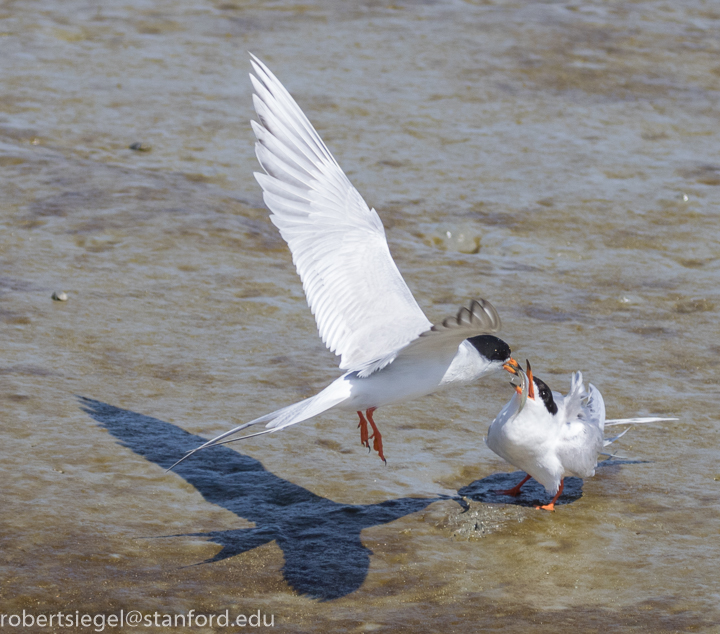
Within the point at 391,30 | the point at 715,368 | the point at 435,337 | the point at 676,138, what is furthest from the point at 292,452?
the point at 391,30

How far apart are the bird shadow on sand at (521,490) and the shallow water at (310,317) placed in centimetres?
3

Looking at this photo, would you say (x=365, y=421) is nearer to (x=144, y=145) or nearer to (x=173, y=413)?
(x=173, y=413)

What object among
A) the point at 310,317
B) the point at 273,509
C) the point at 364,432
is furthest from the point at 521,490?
the point at 310,317

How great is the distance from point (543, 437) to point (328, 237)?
132 centimetres

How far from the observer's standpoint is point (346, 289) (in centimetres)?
454

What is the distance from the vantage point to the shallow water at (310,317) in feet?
12.9

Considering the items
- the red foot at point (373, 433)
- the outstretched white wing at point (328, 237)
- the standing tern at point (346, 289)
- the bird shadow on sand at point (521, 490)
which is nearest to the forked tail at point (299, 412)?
the standing tern at point (346, 289)

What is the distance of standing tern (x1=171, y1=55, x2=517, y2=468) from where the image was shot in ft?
13.5

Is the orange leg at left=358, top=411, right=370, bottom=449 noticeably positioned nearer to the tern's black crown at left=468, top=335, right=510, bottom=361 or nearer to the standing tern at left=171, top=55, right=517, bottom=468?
the standing tern at left=171, top=55, right=517, bottom=468

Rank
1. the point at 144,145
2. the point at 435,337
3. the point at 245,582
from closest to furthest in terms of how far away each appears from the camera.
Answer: the point at 435,337, the point at 245,582, the point at 144,145

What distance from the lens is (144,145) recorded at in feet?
28.2

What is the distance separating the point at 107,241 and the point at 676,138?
5.69 metres

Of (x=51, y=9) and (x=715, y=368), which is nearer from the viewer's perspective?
(x=715, y=368)

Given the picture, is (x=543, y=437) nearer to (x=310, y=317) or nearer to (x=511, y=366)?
(x=511, y=366)
